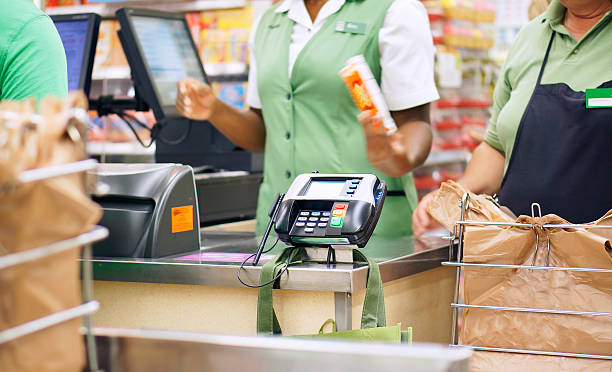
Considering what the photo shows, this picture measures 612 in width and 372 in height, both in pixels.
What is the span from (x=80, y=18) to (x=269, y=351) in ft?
7.82

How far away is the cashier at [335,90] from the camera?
91.4 inches

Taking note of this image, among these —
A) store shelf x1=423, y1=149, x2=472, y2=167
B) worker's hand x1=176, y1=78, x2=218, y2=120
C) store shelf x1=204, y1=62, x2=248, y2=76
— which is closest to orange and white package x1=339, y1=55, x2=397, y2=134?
worker's hand x1=176, y1=78, x2=218, y2=120

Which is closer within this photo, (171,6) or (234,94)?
(234,94)

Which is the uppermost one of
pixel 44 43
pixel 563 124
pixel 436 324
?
pixel 44 43

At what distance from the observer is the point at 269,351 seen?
746 mm

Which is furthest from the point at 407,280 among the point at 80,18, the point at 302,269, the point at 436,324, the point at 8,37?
the point at 80,18

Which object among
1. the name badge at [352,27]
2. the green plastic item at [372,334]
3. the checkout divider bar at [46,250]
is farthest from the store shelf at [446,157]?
the checkout divider bar at [46,250]

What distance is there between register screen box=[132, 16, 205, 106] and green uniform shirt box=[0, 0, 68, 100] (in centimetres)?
106

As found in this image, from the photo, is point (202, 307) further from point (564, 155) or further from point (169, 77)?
point (169, 77)

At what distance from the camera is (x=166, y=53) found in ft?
9.11

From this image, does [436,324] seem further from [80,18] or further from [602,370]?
[80,18]

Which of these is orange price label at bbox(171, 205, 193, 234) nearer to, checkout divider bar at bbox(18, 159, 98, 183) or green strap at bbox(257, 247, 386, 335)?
green strap at bbox(257, 247, 386, 335)

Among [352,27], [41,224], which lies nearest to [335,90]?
[352,27]

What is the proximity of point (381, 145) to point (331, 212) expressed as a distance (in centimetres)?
39
